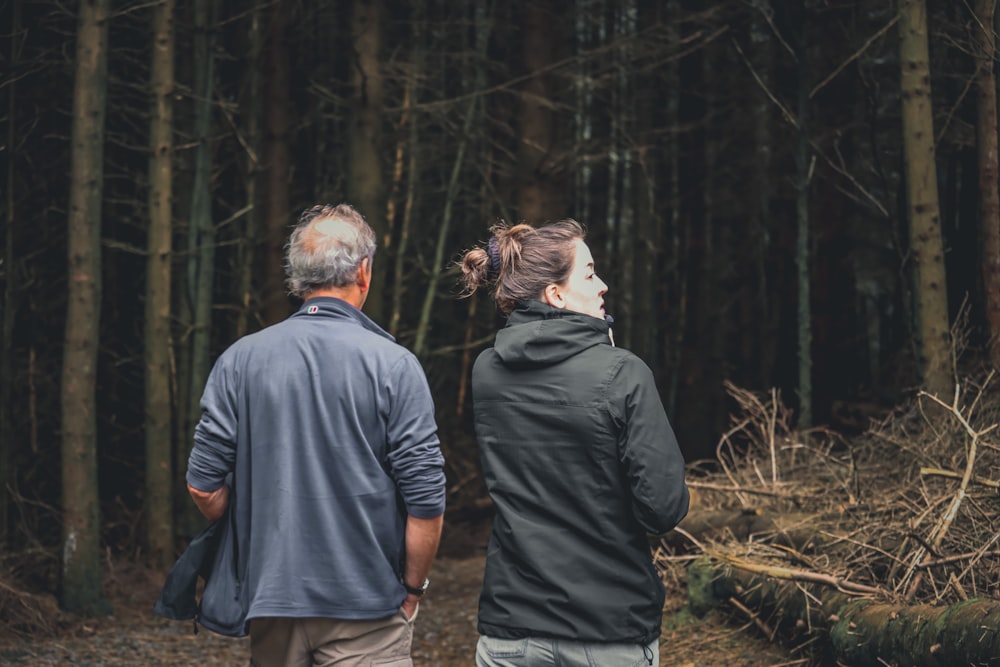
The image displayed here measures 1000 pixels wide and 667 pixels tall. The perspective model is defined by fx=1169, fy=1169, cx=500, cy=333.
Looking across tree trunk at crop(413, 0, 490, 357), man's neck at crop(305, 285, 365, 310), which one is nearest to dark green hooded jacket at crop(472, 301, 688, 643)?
man's neck at crop(305, 285, 365, 310)

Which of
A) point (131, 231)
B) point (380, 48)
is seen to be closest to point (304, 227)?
point (380, 48)

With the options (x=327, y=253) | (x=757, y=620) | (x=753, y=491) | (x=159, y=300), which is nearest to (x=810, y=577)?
(x=757, y=620)

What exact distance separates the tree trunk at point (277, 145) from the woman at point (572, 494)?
1149cm

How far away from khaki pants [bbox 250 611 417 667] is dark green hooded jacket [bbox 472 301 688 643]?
14.5 inches

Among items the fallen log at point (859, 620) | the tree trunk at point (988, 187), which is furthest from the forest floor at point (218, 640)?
the tree trunk at point (988, 187)

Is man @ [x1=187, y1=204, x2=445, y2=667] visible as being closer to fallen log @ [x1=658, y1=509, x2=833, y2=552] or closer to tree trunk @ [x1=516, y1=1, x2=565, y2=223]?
fallen log @ [x1=658, y1=509, x2=833, y2=552]

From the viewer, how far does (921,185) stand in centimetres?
965

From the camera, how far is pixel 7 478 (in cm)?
1281

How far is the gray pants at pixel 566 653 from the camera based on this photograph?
3334 millimetres

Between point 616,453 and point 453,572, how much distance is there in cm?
1047

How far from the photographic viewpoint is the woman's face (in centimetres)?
363

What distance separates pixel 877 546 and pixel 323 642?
13.3 ft

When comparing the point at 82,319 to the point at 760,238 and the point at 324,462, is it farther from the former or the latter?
the point at 760,238

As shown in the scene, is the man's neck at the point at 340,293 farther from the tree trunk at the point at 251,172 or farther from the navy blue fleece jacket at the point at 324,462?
the tree trunk at the point at 251,172
